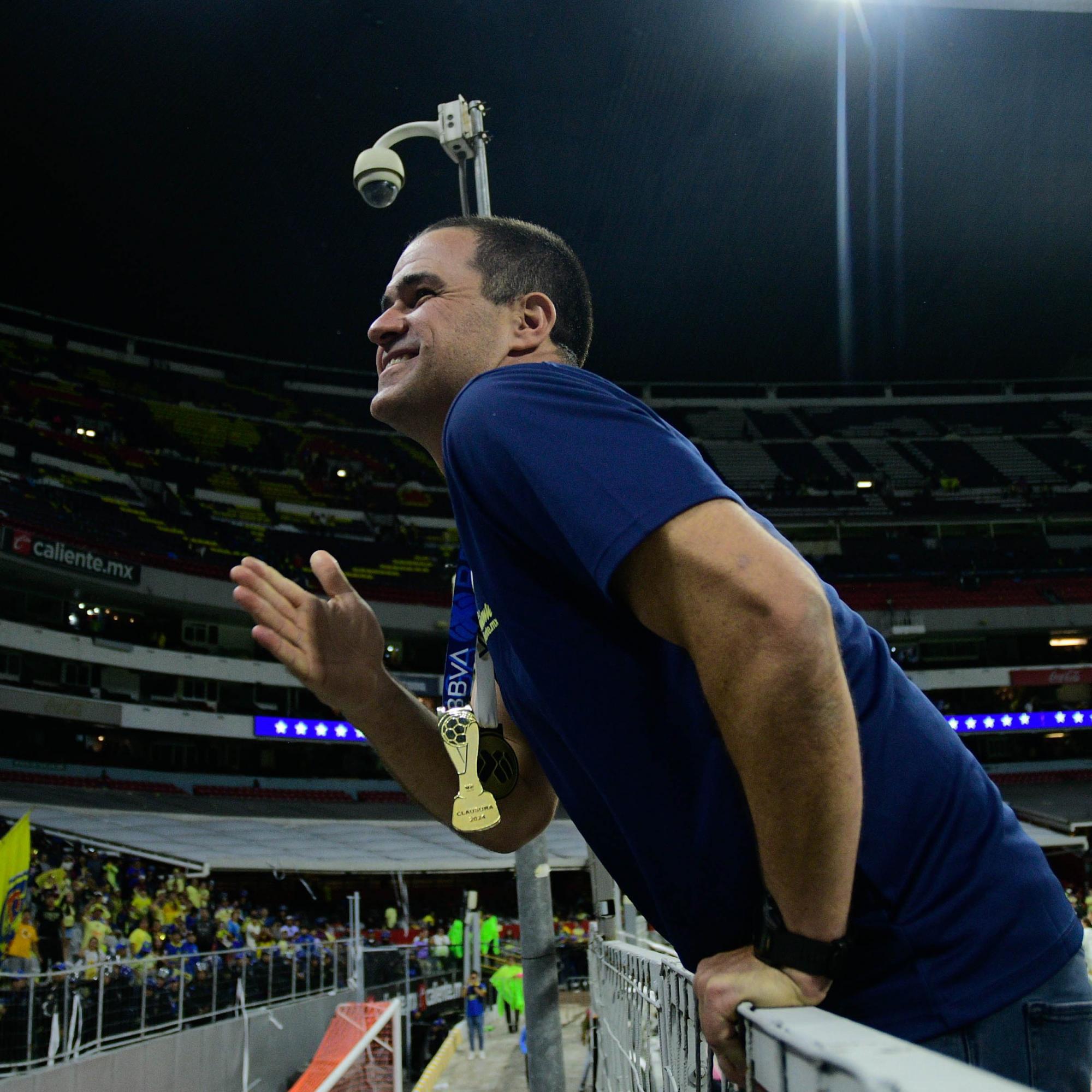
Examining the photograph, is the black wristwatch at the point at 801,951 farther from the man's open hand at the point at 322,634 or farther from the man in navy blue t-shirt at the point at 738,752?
the man's open hand at the point at 322,634

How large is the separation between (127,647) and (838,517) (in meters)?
28.0

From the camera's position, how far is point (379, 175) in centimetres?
638

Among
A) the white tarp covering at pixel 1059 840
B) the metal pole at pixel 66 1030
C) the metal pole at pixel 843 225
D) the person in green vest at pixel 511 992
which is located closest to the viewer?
the metal pole at pixel 66 1030

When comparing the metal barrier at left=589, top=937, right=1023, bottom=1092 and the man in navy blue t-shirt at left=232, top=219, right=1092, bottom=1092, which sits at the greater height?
the man in navy blue t-shirt at left=232, top=219, right=1092, bottom=1092

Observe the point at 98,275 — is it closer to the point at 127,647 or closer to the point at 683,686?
the point at 127,647

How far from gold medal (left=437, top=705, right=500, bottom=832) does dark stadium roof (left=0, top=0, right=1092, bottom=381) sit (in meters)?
25.6

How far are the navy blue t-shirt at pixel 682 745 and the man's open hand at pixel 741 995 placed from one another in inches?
4.0

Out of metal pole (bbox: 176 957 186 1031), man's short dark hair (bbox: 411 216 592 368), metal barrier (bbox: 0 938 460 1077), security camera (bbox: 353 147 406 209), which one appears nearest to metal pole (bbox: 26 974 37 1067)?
metal barrier (bbox: 0 938 460 1077)


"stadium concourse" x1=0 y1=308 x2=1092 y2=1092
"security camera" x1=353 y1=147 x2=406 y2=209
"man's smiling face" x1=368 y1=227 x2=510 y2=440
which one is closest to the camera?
"man's smiling face" x1=368 y1=227 x2=510 y2=440

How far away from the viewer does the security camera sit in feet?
20.7

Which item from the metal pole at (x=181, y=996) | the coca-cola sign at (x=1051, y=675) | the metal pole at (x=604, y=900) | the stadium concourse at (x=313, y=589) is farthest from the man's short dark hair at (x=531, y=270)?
the coca-cola sign at (x=1051, y=675)

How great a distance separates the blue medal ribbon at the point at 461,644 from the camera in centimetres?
201

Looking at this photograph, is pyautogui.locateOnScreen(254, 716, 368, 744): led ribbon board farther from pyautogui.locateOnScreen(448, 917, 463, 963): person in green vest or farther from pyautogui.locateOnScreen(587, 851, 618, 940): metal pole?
pyautogui.locateOnScreen(587, 851, 618, 940): metal pole

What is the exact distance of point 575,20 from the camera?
24.0 metres
